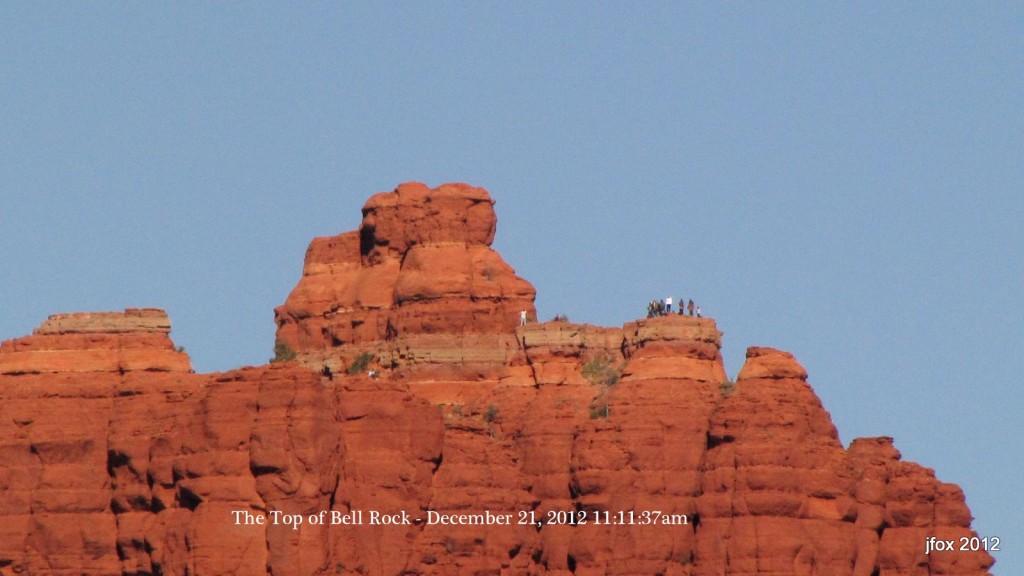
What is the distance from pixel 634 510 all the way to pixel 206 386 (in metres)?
16.7

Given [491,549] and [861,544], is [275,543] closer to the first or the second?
[491,549]

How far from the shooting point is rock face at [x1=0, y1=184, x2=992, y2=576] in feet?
590

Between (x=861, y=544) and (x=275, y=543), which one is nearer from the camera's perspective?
(x=275, y=543)

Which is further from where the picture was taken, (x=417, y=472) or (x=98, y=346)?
(x=98, y=346)

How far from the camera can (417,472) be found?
184750 millimetres

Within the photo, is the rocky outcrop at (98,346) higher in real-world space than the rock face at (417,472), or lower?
higher

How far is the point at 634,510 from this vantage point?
186750mm

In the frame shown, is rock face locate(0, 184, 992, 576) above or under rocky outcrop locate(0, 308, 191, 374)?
under

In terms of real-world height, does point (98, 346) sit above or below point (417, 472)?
above

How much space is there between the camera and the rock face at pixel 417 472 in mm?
179875

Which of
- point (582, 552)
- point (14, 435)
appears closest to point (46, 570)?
point (14, 435)

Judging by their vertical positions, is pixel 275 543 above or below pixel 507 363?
below

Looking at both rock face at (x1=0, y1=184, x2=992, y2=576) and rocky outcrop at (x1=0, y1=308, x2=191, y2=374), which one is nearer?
rock face at (x1=0, y1=184, x2=992, y2=576)

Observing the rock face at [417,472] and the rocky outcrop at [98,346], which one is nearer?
the rock face at [417,472]
